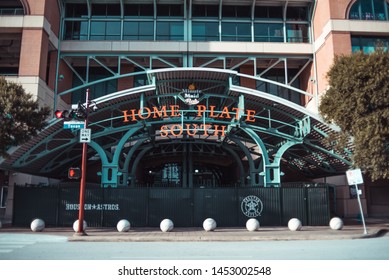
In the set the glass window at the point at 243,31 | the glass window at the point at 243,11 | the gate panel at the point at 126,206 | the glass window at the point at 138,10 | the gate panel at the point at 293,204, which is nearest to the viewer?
the gate panel at the point at 126,206

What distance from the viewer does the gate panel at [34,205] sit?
2048 centimetres

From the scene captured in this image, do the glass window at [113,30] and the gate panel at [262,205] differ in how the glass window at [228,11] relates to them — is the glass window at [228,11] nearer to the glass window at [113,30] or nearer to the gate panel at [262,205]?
the glass window at [113,30]

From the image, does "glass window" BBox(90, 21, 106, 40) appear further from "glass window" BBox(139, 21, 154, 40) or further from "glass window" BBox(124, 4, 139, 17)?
"glass window" BBox(139, 21, 154, 40)

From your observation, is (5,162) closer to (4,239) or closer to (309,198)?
(4,239)

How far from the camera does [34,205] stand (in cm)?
2059

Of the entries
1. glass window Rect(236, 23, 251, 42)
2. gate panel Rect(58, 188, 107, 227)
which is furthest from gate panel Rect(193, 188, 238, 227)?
glass window Rect(236, 23, 251, 42)

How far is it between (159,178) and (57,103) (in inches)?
676

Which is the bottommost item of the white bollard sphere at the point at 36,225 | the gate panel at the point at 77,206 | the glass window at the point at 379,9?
the white bollard sphere at the point at 36,225

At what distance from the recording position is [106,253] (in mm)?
11250

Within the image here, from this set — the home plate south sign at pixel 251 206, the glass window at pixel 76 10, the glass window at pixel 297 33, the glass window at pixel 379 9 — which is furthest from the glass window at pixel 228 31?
the home plate south sign at pixel 251 206

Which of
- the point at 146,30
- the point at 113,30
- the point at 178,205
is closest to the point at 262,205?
the point at 178,205

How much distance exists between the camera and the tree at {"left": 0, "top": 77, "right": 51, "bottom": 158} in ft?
61.2

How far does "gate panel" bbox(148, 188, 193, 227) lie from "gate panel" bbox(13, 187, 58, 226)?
18.3 feet

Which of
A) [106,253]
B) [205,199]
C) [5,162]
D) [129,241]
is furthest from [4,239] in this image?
[205,199]
